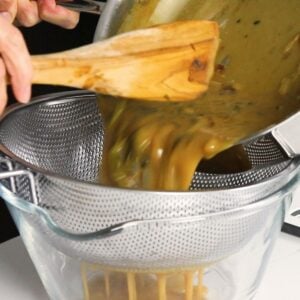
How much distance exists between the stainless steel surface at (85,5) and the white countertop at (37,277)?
0.36 m

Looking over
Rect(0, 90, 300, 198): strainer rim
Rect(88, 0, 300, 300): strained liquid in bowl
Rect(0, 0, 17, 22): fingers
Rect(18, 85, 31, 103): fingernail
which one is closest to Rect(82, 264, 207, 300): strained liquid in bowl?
Rect(88, 0, 300, 300): strained liquid in bowl

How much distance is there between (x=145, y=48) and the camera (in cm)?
77

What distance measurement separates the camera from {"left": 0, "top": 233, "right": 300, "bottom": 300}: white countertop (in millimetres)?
893

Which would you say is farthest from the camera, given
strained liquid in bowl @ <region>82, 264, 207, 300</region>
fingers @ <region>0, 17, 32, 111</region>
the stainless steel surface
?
the stainless steel surface

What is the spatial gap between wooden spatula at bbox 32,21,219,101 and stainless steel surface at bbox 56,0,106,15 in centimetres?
20

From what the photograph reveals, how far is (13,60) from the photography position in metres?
0.66

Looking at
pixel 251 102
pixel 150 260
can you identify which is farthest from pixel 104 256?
pixel 251 102

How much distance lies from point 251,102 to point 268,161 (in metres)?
0.13

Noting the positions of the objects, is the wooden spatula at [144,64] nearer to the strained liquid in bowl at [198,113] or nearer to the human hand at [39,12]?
the strained liquid in bowl at [198,113]

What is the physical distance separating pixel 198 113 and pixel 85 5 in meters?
0.24

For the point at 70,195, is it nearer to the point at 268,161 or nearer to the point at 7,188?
the point at 7,188

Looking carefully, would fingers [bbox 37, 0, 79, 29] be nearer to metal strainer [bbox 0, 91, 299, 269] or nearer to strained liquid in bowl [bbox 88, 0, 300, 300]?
strained liquid in bowl [bbox 88, 0, 300, 300]

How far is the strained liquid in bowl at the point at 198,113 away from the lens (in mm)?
847

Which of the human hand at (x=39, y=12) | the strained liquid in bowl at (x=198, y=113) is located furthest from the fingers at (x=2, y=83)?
the human hand at (x=39, y=12)
